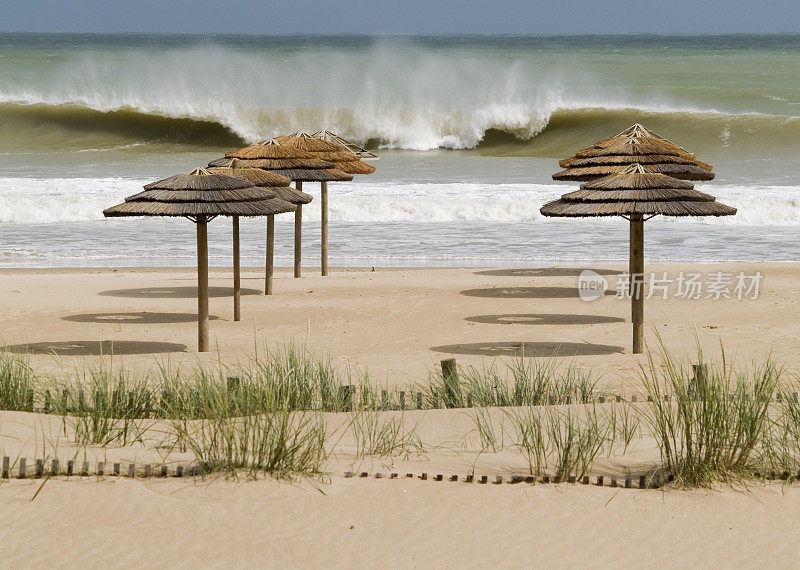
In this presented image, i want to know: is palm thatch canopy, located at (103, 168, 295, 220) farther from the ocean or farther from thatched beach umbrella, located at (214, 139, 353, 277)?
the ocean

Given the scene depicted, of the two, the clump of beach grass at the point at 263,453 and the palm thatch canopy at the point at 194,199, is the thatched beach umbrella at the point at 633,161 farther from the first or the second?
the clump of beach grass at the point at 263,453

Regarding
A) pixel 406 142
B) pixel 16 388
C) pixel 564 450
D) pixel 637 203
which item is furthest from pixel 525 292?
pixel 406 142

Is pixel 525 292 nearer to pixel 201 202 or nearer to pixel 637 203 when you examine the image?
pixel 637 203

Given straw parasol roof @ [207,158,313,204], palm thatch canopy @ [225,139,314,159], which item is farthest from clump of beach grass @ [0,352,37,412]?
palm thatch canopy @ [225,139,314,159]

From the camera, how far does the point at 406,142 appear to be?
43656 millimetres

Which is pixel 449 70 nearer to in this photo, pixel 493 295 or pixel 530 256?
pixel 530 256

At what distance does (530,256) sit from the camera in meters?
18.8

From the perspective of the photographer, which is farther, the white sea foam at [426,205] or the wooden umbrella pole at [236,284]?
the white sea foam at [426,205]

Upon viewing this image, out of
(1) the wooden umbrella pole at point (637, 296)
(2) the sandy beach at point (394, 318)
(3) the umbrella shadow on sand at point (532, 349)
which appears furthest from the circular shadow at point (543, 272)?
(1) the wooden umbrella pole at point (637, 296)

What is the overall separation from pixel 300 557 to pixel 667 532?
1.64m

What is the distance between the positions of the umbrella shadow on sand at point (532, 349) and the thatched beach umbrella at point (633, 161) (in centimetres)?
365

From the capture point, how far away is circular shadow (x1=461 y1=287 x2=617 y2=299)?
1423 centimetres

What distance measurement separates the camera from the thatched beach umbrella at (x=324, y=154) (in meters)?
15.9

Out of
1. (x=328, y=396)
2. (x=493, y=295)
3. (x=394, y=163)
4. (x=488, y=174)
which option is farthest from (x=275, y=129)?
(x=328, y=396)
